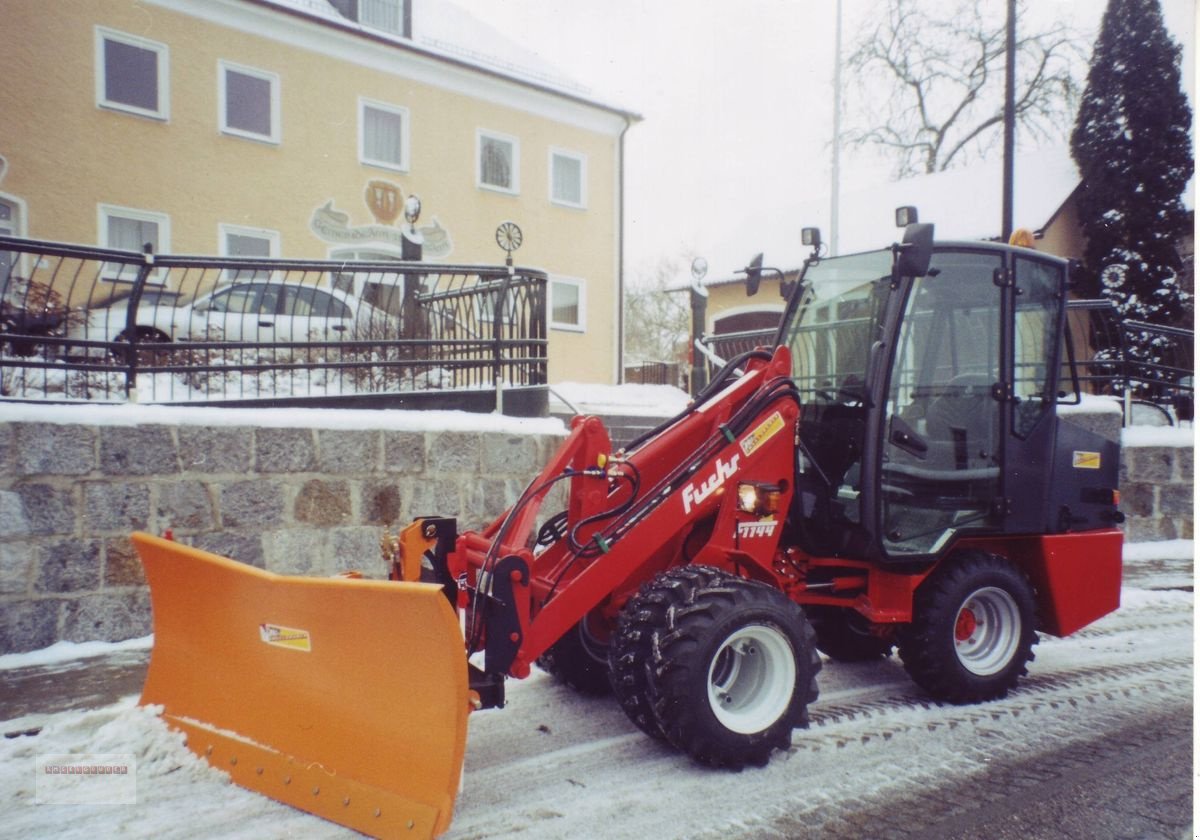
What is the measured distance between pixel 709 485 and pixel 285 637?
5.47 ft

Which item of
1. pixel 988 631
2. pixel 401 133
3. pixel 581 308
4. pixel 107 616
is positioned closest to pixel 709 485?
pixel 988 631

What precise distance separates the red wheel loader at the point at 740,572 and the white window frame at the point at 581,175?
449 inches

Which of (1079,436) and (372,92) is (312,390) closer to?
(1079,436)

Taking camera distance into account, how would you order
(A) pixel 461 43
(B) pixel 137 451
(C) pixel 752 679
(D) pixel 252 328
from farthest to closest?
(A) pixel 461 43 → (D) pixel 252 328 → (B) pixel 137 451 → (C) pixel 752 679

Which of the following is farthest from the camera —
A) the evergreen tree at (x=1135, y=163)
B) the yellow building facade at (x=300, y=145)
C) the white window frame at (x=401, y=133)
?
the white window frame at (x=401, y=133)

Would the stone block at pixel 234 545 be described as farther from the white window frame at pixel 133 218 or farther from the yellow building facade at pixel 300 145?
the white window frame at pixel 133 218

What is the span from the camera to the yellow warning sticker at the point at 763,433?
354cm

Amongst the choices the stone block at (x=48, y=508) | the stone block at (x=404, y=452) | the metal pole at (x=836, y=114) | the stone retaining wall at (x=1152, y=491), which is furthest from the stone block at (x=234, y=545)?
the stone retaining wall at (x=1152, y=491)

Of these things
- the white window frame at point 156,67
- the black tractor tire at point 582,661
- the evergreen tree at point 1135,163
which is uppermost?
the white window frame at point 156,67

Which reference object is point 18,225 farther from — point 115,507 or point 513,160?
point 513,160

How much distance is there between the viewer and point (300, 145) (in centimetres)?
1233

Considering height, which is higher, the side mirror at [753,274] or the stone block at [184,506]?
the side mirror at [753,274]

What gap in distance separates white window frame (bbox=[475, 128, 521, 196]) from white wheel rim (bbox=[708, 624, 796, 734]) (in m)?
12.3

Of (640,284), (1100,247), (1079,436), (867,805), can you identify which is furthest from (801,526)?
(640,284)
